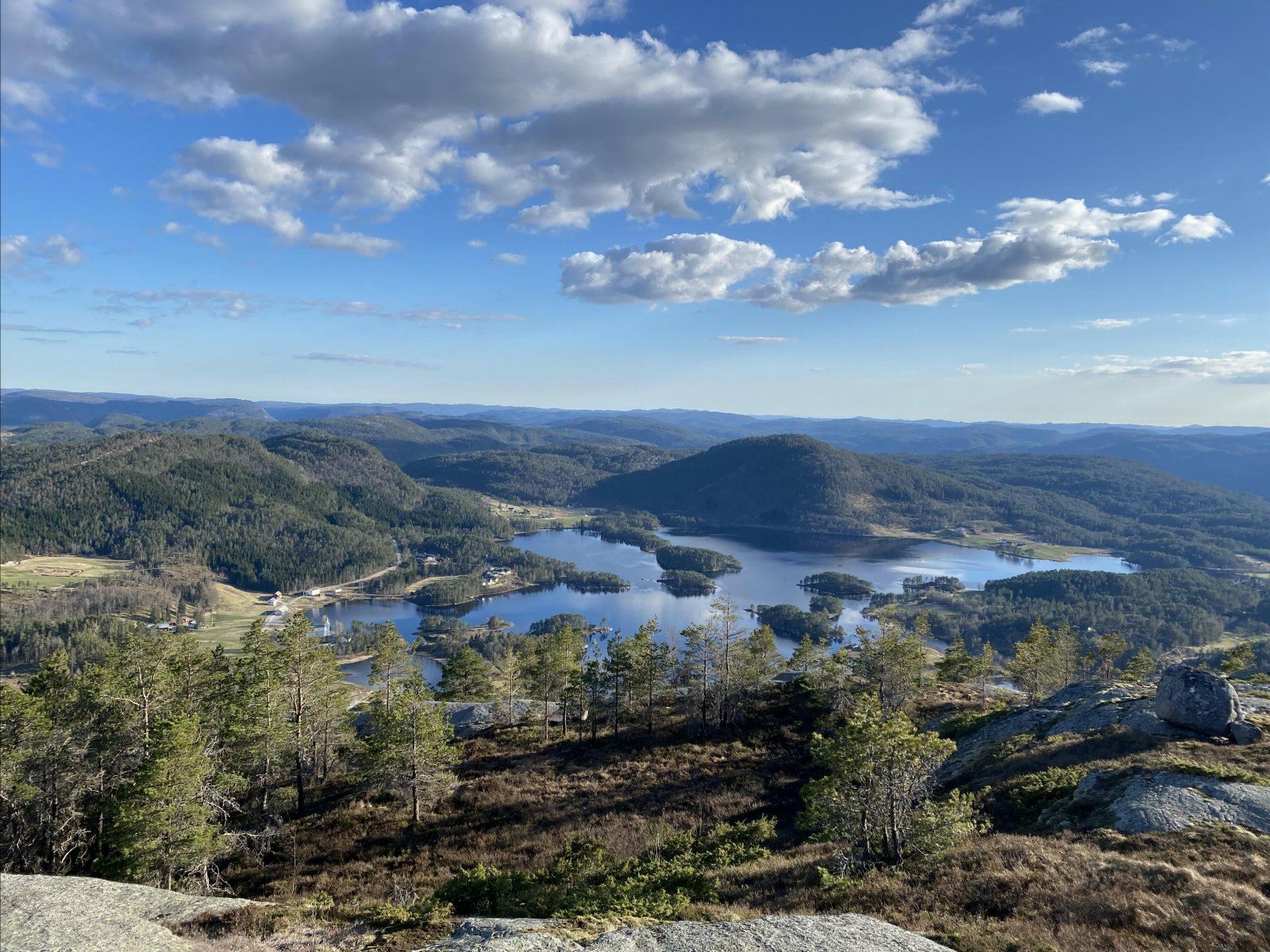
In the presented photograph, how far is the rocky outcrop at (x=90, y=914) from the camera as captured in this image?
63.6 feet

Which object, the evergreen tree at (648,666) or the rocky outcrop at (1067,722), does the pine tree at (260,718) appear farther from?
the rocky outcrop at (1067,722)

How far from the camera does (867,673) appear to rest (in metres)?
59.5

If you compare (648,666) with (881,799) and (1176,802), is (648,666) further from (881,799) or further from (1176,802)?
(1176,802)

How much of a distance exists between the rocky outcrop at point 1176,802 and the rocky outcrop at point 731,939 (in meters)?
14.5

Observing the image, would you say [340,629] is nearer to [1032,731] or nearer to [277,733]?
[277,733]

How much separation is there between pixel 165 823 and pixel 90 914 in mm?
7373

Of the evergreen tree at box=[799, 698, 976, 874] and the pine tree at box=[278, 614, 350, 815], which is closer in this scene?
the evergreen tree at box=[799, 698, 976, 874]

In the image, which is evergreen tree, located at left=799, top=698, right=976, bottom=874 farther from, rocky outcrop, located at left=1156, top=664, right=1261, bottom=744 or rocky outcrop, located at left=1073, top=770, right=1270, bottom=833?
rocky outcrop, located at left=1156, top=664, right=1261, bottom=744

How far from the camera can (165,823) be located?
2808 centimetres

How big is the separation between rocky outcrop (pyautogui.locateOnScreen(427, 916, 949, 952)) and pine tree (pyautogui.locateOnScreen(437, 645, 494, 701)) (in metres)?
53.4

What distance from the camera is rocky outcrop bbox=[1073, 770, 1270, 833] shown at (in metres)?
24.9

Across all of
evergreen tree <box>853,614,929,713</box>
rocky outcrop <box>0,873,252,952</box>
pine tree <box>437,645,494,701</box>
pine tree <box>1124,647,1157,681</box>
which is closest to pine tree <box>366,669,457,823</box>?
rocky outcrop <box>0,873,252,952</box>

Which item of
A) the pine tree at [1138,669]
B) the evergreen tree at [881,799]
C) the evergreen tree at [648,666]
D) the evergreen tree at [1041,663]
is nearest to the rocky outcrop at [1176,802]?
the evergreen tree at [881,799]

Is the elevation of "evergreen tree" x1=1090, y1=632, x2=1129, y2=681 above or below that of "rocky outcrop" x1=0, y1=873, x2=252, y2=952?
below
